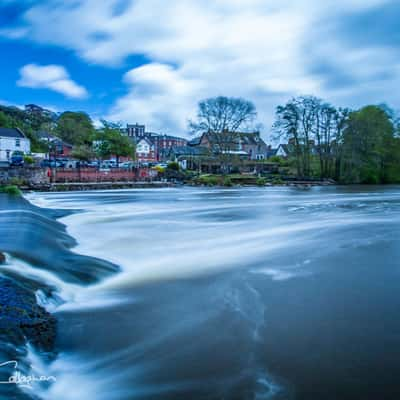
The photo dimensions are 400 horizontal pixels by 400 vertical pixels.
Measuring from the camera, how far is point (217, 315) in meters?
5.41

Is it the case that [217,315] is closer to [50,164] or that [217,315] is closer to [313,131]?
[50,164]

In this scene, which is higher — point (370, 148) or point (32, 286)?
point (370, 148)

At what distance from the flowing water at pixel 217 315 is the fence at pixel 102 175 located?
27.9 metres

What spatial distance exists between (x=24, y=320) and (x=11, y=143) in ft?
183

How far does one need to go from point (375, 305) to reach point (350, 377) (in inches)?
85.2

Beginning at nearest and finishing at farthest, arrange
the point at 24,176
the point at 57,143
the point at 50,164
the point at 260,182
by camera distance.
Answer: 1. the point at 24,176
2. the point at 50,164
3. the point at 260,182
4. the point at 57,143

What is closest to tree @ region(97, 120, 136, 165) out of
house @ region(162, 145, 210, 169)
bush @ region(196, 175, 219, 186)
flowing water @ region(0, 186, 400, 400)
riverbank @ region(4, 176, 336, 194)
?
riverbank @ region(4, 176, 336, 194)

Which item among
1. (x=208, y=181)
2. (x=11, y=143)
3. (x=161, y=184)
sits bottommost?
(x=161, y=184)

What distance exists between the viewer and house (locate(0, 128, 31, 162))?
52.1 m

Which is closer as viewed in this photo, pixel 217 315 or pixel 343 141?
pixel 217 315

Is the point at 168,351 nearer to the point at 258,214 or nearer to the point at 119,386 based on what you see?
the point at 119,386

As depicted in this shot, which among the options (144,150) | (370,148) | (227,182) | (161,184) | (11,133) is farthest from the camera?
(144,150)

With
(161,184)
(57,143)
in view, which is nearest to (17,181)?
(161,184)

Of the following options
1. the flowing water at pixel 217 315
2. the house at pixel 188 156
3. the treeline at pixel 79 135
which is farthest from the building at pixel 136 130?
the flowing water at pixel 217 315
